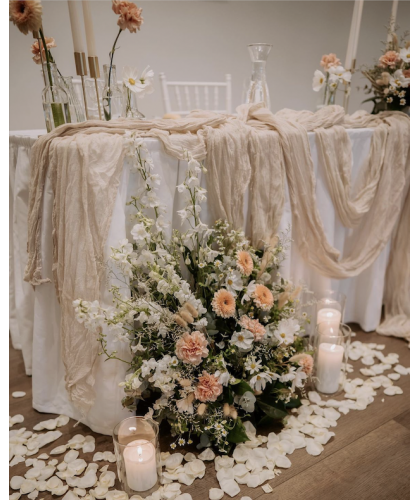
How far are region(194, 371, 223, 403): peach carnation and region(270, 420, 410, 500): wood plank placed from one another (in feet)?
0.99

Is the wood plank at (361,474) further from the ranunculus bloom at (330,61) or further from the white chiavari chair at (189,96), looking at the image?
the white chiavari chair at (189,96)

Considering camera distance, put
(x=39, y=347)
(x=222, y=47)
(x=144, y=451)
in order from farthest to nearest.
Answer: (x=222, y=47) < (x=39, y=347) < (x=144, y=451)

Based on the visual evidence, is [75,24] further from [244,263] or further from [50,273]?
[244,263]

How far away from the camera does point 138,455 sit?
1.02 metres

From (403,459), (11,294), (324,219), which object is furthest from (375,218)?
(11,294)

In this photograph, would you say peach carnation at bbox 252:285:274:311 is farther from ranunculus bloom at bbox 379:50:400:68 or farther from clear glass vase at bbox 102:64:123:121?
ranunculus bloom at bbox 379:50:400:68

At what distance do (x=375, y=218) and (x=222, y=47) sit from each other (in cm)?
206

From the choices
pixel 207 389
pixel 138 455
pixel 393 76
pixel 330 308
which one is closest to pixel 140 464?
pixel 138 455

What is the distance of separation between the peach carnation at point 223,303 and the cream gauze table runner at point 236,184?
0.88ft

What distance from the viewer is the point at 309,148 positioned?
4.63 feet

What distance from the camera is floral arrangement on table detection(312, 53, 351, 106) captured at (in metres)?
1.75

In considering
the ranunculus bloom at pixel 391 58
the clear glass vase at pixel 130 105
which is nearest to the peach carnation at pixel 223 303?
the clear glass vase at pixel 130 105

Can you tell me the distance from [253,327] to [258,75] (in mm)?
1012

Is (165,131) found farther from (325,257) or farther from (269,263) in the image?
(325,257)
